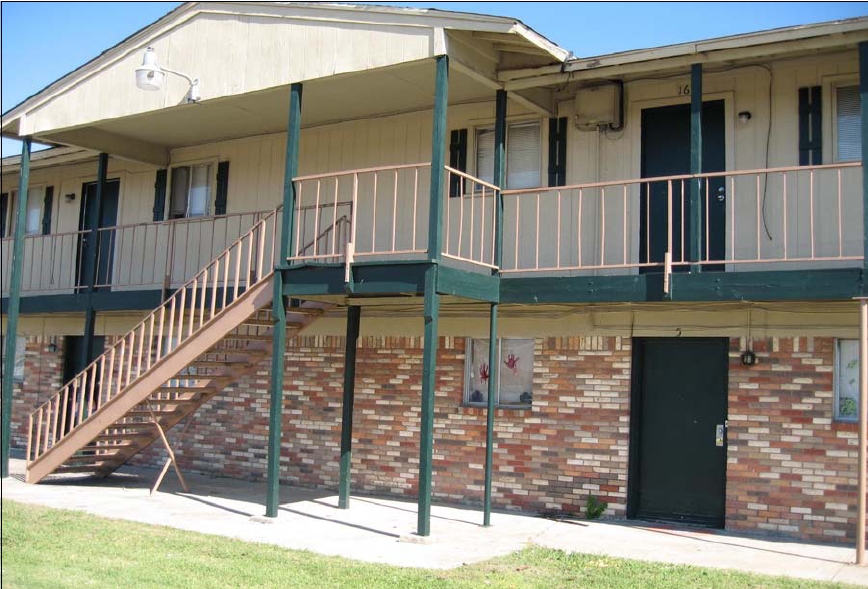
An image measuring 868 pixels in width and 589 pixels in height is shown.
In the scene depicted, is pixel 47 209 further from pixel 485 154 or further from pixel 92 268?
pixel 485 154

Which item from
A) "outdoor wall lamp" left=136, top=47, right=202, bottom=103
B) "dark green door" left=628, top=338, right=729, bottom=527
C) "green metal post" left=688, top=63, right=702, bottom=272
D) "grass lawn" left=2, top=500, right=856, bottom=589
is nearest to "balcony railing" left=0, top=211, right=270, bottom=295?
"outdoor wall lamp" left=136, top=47, right=202, bottom=103

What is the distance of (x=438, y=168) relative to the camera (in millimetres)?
9555

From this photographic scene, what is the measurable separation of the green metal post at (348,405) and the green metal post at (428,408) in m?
2.11

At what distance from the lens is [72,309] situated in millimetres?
14781

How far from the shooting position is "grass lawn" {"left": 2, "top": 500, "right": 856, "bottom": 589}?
23.8ft

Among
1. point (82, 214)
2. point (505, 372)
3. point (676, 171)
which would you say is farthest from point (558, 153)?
point (82, 214)

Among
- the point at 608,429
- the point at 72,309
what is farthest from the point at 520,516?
the point at 72,309

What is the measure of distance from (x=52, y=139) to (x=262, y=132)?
3.16 metres

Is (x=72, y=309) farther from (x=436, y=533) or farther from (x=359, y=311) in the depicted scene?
(x=436, y=533)

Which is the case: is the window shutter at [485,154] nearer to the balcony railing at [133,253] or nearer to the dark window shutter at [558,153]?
the dark window shutter at [558,153]

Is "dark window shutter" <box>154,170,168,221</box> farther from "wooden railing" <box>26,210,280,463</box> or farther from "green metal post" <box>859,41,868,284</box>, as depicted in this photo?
"green metal post" <box>859,41,868,284</box>

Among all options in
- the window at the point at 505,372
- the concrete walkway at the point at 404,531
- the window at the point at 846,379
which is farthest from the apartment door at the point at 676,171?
the concrete walkway at the point at 404,531

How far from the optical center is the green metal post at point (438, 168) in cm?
949

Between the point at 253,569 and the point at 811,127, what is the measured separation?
23.8 ft
